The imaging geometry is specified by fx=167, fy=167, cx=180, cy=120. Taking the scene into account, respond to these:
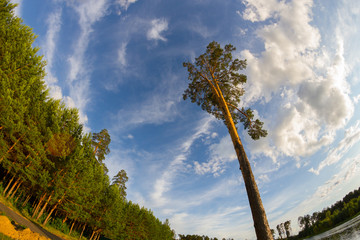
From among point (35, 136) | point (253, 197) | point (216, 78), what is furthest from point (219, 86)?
point (35, 136)

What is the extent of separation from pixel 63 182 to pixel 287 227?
209601 millimetres

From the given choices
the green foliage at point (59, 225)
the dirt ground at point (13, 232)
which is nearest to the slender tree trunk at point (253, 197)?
the dirt ground at point (13, 232)

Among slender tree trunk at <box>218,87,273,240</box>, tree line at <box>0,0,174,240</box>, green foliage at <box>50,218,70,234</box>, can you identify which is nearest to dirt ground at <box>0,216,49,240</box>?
slender tree trunk at <box>218,87,273,240</box>

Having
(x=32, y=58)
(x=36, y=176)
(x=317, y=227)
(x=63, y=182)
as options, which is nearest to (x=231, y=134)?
(x=63, y=182)

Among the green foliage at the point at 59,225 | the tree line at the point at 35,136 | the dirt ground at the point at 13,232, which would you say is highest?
the tree line at the point at 35,136

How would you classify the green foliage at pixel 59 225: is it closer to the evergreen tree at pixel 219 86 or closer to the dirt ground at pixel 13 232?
the dirt ground at pixel 13 232

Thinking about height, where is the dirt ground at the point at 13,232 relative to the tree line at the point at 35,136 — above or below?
below

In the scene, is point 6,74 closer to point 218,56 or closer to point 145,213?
point 218,56

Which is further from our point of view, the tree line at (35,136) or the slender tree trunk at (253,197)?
the tree line at (35,136)

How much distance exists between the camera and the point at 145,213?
46344 mm

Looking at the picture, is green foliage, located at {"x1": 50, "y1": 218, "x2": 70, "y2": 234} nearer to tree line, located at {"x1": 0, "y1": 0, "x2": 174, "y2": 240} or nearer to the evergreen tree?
tree line, located at {"x1": 0, "y1": 0, "x2": 174, "y2": 240}

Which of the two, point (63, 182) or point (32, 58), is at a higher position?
point (32, 58)

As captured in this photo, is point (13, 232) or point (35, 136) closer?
point (13, 232)

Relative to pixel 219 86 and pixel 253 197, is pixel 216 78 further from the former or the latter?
pixel 253 197
